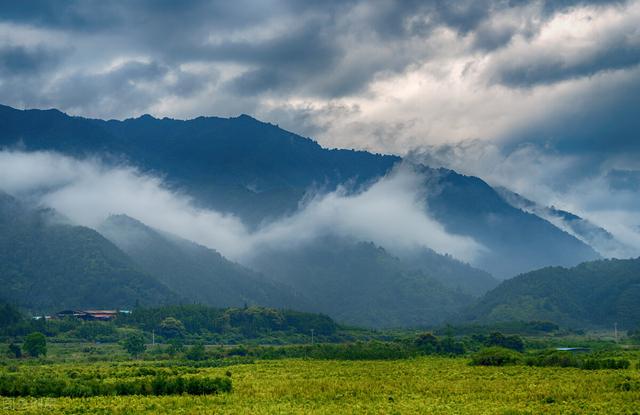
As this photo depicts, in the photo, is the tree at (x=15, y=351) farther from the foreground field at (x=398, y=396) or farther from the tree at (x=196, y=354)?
the foreground field at (x=398, y=396)

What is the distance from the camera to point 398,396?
302ft

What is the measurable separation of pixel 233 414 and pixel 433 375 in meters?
46.8

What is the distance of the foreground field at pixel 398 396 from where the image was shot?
82062mm

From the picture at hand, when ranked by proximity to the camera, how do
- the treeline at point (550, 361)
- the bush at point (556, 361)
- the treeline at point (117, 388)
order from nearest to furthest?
the treeline at point (117, 388) → the treeline at point (550, 361) → the bush at point (556, 361)

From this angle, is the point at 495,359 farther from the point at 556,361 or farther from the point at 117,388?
the point at 117,388

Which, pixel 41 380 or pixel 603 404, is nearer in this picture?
pixel 603 404

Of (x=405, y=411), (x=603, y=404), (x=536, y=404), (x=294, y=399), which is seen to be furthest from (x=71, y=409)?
(x=603, y=404)

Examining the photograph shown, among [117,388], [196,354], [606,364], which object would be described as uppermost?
[606,364]

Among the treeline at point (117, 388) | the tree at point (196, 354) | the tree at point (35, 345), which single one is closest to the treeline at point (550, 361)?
the treeline at point (117, 388)

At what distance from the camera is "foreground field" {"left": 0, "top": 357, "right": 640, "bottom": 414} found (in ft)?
269

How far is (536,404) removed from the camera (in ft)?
279

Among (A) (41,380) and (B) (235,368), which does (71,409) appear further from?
(B) (235,368)

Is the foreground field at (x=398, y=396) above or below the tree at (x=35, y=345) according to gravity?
below

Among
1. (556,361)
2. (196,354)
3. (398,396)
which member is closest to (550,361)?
(556,361)
